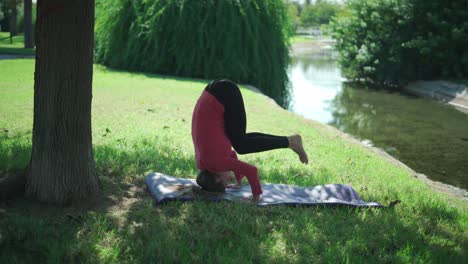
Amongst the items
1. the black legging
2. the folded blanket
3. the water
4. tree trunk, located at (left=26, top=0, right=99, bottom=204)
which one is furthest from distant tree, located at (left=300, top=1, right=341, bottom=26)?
tree trunk, located at (left=26, top=0, right=99, bottom=204)

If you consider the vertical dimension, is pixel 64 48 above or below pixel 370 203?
above

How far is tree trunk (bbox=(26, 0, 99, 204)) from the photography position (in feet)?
14.2

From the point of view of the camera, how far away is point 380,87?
80.2 feet

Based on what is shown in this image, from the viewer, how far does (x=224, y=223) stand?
4242 mm

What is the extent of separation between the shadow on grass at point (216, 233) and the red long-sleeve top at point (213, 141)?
38 cm

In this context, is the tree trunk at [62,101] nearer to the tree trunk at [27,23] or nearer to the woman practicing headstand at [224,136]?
the woman practicing headstand at [224,136]

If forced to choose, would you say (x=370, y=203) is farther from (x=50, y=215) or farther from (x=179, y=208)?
(x=50, y=215)

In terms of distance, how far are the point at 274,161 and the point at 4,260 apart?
14.2ft

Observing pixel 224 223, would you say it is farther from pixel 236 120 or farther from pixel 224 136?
pixel 236 120

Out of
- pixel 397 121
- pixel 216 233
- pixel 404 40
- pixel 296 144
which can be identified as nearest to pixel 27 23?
pixel 404 40

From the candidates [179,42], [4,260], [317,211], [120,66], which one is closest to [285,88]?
[179,42]

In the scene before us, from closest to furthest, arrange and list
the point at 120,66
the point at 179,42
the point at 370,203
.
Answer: the point at 370,203
the point at 179,42
the point at 120,66

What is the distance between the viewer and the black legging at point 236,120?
184 inches

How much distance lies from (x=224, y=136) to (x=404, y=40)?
20.4m
